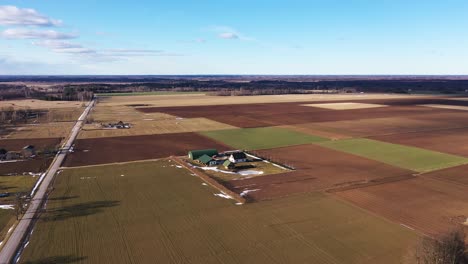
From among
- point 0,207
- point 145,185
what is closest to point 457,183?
point 145,185

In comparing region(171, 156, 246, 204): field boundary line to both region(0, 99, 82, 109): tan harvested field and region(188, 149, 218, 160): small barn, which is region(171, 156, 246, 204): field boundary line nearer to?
region(188, 149, 218, 160): small barn

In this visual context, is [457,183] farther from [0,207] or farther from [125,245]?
[0,207]

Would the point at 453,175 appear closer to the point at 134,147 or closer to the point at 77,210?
the point at 77,210

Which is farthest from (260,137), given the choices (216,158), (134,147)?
(134,147)

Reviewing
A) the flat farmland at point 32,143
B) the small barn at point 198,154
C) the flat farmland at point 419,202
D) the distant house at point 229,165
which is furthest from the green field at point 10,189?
the flat farmland at point 419,202

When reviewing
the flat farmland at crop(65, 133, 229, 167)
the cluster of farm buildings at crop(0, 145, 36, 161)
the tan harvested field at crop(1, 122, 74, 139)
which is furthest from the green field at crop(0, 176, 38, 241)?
the tan harvested field at crop(1, 122, 74, 139)

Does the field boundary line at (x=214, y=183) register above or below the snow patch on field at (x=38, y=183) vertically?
above

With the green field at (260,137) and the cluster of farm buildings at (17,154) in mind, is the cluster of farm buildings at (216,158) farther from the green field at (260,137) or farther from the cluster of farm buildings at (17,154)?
the cluster of farm buildings at (17,154)

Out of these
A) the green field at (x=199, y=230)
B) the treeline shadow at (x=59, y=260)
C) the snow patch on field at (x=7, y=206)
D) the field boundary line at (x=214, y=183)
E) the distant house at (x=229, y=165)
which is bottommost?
the treeline shadow at (x=59, y=260)
